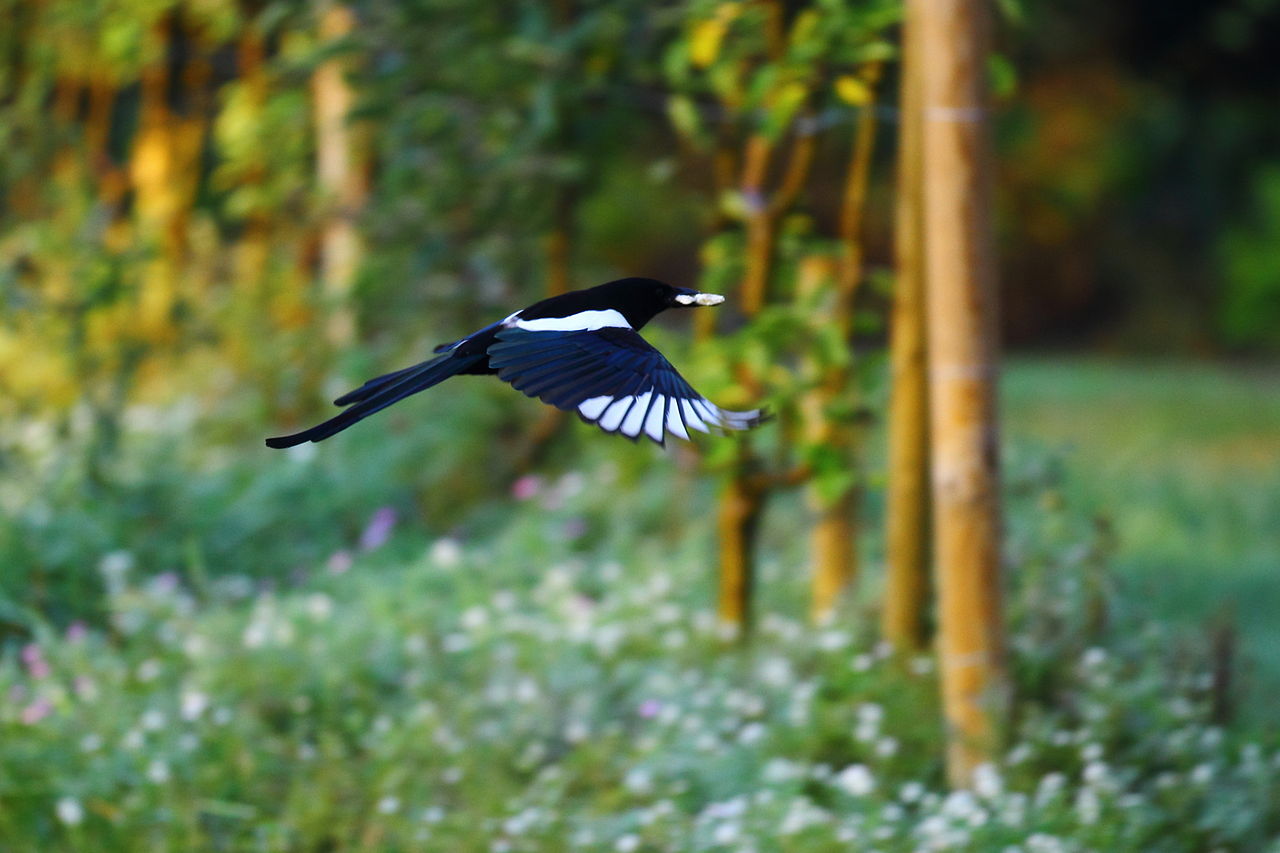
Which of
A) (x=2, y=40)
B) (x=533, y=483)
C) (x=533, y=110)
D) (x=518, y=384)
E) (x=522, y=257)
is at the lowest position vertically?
(x=533, y=483)

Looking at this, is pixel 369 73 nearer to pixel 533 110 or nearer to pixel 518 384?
pixel 533 110

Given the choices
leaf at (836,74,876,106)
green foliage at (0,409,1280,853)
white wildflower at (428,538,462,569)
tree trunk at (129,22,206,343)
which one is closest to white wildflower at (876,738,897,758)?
green foliage at (0,409,1280,853)

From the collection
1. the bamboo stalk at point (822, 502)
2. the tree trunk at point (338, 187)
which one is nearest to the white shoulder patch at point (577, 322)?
the bamboo stalk at point (822, 502)

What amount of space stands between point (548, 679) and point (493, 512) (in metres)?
1.69

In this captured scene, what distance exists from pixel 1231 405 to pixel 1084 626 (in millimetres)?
7047

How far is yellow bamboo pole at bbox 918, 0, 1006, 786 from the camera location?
2896mm

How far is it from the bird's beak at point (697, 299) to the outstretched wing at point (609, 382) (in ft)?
0.33

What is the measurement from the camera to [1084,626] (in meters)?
3.55

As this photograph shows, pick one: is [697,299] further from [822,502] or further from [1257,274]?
[1257,274]

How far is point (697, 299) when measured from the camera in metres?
2.16

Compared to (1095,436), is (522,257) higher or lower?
higher

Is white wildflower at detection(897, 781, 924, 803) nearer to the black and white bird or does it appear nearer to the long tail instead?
the black and white bird

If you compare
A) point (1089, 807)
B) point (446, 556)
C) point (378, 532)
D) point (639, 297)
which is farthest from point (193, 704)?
point (1089, 807)

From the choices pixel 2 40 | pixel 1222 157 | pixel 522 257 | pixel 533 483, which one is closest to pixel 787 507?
pixel 533 483
